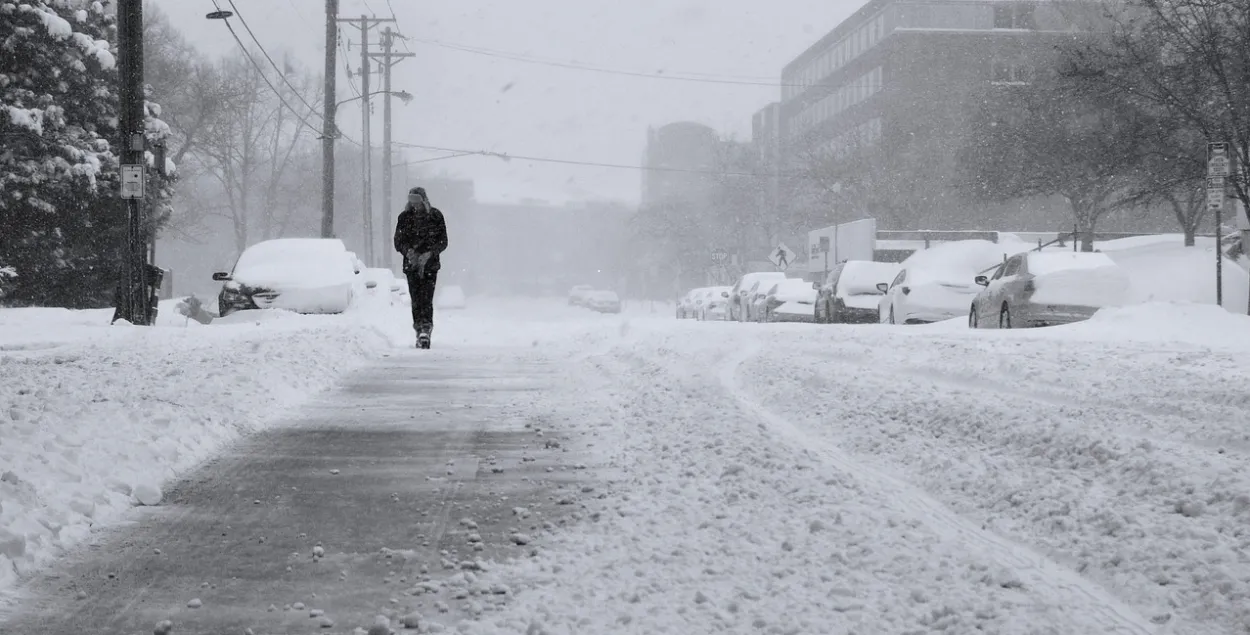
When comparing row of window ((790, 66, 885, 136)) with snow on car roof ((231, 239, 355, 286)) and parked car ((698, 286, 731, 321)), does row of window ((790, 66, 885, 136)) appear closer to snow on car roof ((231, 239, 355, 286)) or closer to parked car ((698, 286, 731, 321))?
parked car ((698, 286, 731, 321))

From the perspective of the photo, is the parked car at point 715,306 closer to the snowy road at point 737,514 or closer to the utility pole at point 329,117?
the utility pole at point 329,117

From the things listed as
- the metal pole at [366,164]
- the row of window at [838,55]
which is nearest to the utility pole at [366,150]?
the metal pole at [366,164]

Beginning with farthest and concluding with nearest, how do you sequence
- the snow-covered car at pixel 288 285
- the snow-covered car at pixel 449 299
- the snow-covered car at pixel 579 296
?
the snow-covered car at pixel 579 296, the snow-covered car at pixel 449 299, the snow-covered car at pixel 288 285

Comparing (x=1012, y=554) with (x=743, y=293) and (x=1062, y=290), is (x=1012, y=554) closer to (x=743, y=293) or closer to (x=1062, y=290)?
(x=1062, y=290)

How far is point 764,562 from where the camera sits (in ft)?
13.3

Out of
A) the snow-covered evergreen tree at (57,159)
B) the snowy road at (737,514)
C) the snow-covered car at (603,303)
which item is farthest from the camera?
the snow-covered car at (603,303)

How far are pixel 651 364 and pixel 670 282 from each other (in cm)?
8945

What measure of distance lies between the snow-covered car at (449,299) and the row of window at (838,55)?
23151 millimetres

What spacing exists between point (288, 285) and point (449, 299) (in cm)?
3700

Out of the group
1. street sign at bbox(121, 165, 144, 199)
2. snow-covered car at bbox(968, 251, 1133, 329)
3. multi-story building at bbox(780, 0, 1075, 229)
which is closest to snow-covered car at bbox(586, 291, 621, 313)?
multi-story building at bbox(780, 0, 1075, 229)

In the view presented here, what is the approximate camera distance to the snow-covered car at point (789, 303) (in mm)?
27219

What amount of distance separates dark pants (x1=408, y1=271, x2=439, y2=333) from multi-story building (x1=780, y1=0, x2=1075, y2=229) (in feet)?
143

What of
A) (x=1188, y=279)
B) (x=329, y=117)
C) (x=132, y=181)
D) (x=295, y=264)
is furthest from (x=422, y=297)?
(x=329, y=117)

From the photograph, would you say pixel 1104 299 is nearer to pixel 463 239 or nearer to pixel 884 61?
pixel 884 61
